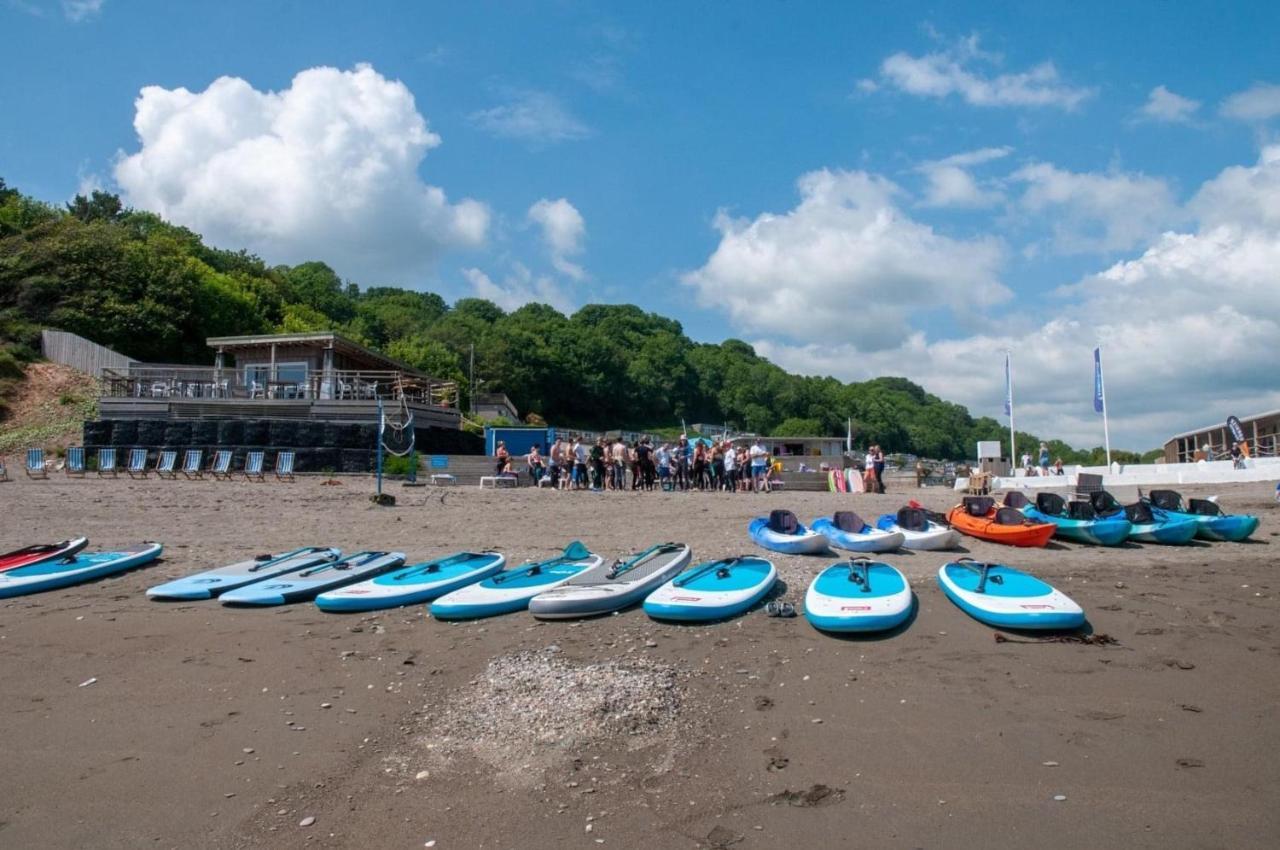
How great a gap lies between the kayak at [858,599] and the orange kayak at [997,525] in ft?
13.3

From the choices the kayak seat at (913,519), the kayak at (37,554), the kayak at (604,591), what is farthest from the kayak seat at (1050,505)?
the kayak at (37,554)

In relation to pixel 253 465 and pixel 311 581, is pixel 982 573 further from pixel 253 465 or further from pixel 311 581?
pixel 253 465

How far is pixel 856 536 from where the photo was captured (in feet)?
41.4

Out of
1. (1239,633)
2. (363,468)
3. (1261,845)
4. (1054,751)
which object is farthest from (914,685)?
(363,468)

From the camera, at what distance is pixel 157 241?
170ft

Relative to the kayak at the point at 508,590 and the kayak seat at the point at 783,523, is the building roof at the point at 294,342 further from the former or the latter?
the kayak at the point at 508,590

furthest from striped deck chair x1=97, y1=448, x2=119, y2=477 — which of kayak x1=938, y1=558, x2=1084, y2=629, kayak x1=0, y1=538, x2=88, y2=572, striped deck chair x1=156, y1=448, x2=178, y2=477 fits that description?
kayak x1=938, y1=558, x2=1084, y2=629

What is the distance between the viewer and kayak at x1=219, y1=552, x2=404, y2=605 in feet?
32.3

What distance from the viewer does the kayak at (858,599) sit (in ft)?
26.4

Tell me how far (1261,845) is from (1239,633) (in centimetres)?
439

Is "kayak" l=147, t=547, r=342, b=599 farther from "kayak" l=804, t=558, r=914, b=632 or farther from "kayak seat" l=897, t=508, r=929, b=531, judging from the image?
"kayak seat" l=897, t=508, r=929, b=531

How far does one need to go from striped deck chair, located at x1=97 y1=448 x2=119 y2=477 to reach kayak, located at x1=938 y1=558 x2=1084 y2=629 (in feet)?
76.0

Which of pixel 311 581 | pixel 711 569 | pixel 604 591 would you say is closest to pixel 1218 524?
pixel 711 569

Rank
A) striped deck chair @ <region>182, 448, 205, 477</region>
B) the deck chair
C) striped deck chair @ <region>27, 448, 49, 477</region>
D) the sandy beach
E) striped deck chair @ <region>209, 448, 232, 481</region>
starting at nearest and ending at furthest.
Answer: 1. the sandy beach
2. striped deck chair @ <region>27, 448, 49, 477</region>
3. striped deck chair @ <region>209, 448, 232, 481</region>
4. striped deck chair @ <region>182, 448, 205, 477</region>
5. the deck chair
